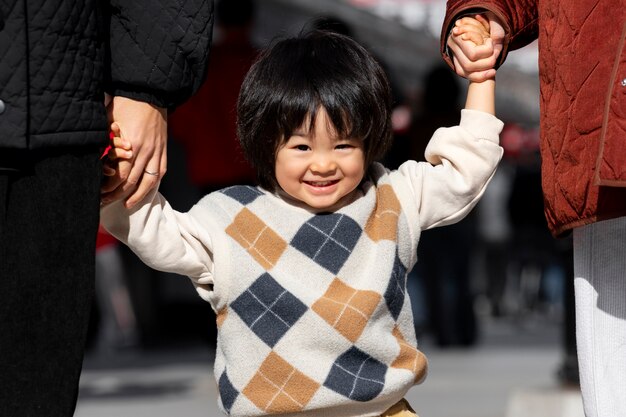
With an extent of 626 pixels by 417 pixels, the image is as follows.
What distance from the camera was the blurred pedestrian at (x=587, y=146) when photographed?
10.3 ft

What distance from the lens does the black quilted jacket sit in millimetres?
2809

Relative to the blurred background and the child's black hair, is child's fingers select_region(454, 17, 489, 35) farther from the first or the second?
the blurred background

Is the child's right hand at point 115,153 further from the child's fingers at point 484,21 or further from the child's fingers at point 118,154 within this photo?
the child's fingers at point 484,21

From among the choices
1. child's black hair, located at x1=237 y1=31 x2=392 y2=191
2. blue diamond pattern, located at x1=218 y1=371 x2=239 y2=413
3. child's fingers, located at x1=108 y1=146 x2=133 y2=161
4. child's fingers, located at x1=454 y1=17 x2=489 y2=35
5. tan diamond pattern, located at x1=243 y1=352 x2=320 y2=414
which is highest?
child's fingers, located at x1=454 y1=17 x2=489 y2=35

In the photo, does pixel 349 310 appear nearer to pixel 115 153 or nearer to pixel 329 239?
pixel 329 239

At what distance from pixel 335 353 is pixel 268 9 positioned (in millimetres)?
7503

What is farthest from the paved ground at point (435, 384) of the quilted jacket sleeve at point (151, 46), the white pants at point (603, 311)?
the quilted jacket sleeve at point (151, 46)

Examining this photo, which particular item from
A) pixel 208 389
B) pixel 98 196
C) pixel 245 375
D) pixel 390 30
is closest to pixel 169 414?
pixel 208 389

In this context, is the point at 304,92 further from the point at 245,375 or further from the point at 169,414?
the point at 169,414

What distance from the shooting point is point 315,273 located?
3.38 metres

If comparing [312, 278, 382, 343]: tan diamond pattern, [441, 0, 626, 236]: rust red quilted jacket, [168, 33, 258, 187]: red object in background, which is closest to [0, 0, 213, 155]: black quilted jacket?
[312, 278, 382, 343]: tan diamond pattern

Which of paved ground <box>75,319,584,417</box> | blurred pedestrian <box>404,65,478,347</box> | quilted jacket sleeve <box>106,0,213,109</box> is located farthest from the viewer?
blurred pedestrian <box>404,65,478,347</box>

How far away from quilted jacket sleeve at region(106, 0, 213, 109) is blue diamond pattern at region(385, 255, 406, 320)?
0.66 metres

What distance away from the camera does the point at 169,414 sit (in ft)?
23.3
